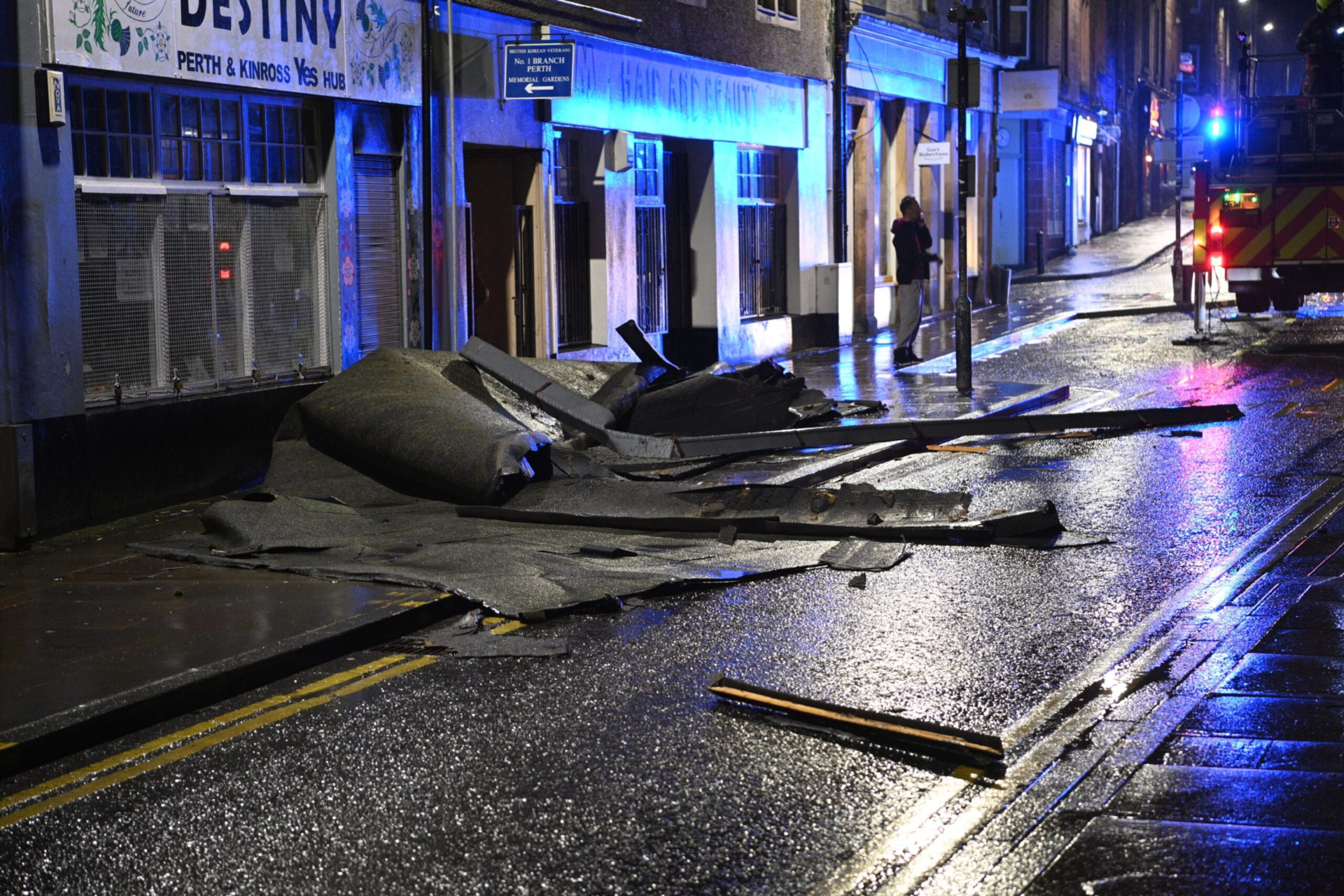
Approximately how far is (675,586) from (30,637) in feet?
9.91

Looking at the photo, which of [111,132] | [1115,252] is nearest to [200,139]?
[111,132]

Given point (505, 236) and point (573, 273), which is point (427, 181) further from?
point (573, 273)

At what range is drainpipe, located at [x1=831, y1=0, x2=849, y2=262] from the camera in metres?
25.2

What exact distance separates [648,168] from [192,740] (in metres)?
15.4

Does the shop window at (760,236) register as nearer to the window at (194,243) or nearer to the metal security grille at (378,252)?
the metal security grille at (378,252)

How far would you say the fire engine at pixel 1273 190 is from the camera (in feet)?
73.1

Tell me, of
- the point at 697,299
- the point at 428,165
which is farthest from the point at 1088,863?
the point at 697,299

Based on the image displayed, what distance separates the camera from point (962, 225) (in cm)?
1747

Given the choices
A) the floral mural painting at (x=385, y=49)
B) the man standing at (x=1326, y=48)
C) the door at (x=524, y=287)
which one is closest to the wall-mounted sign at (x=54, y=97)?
the floral mural painting at (x=385, y=49)

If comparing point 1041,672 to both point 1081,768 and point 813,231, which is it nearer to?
point 1081,768

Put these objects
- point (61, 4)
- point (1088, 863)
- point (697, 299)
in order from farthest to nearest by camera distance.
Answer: point (697, 299) < point (61, 4) < point (1088, 863)

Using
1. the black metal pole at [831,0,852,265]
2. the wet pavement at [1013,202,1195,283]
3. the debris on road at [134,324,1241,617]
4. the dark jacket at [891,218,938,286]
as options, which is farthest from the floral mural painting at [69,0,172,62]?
the wet pavement at [1013,202,1195,283]

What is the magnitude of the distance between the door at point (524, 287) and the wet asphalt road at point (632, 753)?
8.69 metres

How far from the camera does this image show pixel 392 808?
17.2 feet
